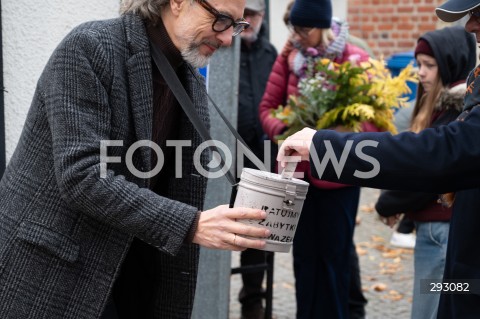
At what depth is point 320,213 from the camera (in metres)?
5.15

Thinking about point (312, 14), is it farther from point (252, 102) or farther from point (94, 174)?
point (94, 174)

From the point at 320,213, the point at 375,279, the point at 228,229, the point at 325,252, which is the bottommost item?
the point at 375,279

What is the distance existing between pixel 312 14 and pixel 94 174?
9.96ft

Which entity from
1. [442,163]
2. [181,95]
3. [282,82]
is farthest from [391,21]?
[442,163]

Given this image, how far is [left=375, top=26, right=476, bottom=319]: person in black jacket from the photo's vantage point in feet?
14.3

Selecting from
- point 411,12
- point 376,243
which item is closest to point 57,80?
point 376,243

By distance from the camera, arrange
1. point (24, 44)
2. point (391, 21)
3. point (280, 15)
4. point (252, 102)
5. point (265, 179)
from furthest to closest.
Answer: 1. point (391, 21)
2. point (280, 15)
3. point (252, 102)
4. point (24, 44)
5. point (265, 179)

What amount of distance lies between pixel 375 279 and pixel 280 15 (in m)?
5.09

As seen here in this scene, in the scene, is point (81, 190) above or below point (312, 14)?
below

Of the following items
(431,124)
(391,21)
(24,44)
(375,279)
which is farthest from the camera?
(391,21)

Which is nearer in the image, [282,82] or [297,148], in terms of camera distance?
[297,148]

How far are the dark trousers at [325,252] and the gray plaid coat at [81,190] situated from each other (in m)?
2.46

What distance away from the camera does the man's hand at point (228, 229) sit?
2496mm

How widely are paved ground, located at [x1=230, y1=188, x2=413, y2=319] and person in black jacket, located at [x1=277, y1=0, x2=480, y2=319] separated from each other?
137 inches
